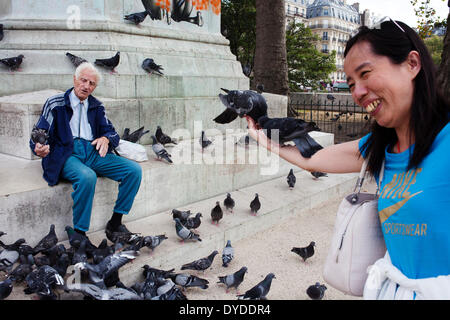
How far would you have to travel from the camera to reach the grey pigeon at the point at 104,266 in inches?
119

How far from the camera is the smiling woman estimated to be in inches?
53.3

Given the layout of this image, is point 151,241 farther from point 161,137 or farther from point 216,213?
point 161,137

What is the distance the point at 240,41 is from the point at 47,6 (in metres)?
17.3

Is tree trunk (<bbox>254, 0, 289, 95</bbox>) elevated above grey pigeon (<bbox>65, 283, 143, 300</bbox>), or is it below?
above

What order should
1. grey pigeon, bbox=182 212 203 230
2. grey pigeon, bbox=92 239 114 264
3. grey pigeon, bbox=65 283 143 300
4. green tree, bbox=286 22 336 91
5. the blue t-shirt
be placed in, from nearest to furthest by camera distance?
1. the blue t-shirt
2. grey pigeon, bbox=65 283 143 300
3. grey pigeon, bbox=92 239 114 264
4. grey pigeon, bbox=182 212 203 230
5. green tree, bbox=286 22 336 91

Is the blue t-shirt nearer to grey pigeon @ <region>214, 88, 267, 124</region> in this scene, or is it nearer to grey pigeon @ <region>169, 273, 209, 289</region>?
grey pigeon @ <region>214, 88, 267, 124</region>

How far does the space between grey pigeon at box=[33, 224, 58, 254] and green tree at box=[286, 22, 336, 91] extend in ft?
64.5

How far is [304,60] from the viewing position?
2144cm

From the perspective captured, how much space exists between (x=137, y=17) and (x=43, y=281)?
15.1 ft

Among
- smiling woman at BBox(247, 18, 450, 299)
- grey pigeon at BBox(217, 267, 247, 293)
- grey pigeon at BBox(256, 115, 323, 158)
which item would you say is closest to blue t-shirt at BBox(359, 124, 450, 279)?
smiling woman at BBox(247, 18, 450, 299)

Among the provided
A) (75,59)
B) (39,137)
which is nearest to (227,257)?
(39,137)

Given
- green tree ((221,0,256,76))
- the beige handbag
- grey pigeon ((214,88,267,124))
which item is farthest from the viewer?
green tree ((221,0,256,76))

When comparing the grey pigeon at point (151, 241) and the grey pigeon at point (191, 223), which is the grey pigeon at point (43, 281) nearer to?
the grey pigeon at point (151, 241)

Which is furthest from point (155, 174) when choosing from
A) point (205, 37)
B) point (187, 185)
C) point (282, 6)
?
point (282, 6)
